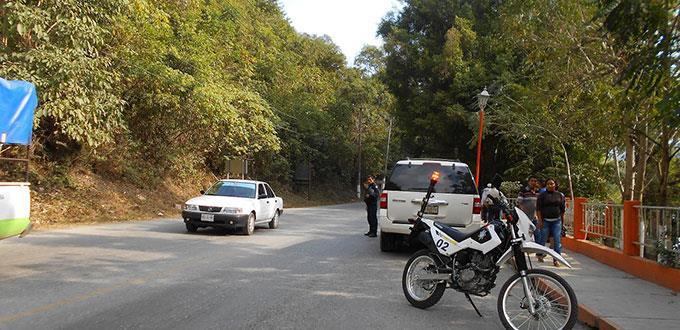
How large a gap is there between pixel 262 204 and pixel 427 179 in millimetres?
5988

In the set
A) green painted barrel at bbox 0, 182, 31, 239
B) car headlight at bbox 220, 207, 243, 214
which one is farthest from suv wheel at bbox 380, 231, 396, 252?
green painted barrel at bbox 0, 182, 31, 239

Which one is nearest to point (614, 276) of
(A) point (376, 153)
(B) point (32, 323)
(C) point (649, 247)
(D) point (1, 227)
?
(C) point (649, 247)

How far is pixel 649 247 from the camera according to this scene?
9.47 meters

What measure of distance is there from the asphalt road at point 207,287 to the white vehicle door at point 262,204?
8.46ft

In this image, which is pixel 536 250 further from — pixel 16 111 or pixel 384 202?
pixel 16 111

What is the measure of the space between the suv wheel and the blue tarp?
684cm

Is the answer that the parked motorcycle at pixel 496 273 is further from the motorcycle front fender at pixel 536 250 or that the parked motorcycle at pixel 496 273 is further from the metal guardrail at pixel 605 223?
the metal guardrail at pixel 605 223

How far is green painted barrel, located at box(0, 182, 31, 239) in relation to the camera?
7.57 m

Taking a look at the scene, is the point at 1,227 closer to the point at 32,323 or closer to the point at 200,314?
the point at 32,323

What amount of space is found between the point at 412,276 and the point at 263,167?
35955 millimetres

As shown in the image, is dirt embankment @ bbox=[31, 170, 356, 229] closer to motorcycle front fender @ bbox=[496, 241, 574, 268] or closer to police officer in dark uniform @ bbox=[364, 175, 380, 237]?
police officer in dark uniform @ bbox=[364, 175, 380, 237]

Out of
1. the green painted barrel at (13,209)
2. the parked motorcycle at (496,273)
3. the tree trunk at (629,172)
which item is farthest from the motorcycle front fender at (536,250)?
the tree trunk at (629,172)

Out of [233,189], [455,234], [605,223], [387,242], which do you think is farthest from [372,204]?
[455,234]

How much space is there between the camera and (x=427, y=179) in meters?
11.4
